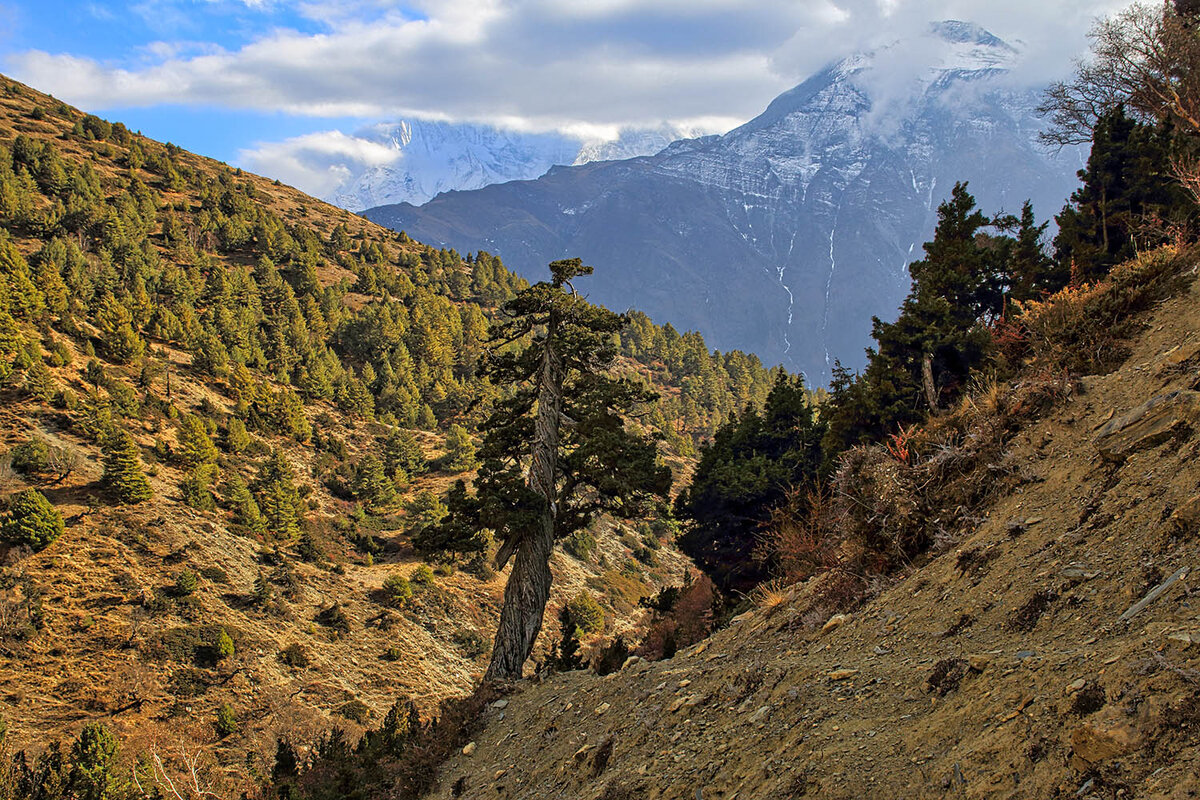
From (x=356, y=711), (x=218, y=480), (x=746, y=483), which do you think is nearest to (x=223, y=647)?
(x=356, y=711)

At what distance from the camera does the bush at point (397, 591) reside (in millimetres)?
34250

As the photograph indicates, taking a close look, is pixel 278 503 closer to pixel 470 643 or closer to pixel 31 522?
pixel 31 522

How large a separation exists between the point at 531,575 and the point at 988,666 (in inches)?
415

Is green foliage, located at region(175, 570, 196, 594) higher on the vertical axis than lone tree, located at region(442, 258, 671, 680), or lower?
lower

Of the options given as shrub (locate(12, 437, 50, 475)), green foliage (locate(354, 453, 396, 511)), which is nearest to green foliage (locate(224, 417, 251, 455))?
green foliage (locate(354, 453, 396, 511))

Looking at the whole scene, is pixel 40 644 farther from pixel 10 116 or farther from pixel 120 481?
pixel 10 116

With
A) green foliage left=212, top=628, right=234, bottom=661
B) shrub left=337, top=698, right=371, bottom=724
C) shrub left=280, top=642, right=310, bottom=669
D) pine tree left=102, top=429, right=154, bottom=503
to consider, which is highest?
pine tree left=102, top=429, right=154, bottom=503

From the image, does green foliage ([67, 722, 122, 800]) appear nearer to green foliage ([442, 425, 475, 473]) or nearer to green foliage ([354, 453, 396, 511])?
green foliage ([354, 453, 396, 511])

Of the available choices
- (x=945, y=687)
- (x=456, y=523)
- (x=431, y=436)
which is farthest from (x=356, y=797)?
(x=431, y=436)

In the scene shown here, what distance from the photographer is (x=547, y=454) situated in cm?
1440

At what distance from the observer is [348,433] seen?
50875 millimetres

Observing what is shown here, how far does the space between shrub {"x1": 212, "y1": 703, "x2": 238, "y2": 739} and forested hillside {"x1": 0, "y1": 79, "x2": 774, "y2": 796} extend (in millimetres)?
84

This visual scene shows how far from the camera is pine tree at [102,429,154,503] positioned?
29.4 meters

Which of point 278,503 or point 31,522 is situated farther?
point 278,503
